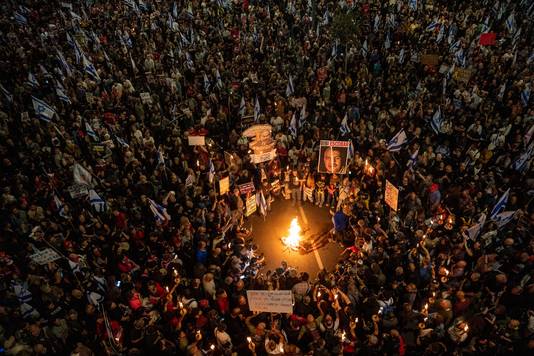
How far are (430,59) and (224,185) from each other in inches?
442

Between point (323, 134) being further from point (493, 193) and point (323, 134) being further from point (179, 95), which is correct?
point (179, 95)

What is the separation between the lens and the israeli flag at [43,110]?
1346 cm

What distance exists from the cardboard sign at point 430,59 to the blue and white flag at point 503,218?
32.2 feet

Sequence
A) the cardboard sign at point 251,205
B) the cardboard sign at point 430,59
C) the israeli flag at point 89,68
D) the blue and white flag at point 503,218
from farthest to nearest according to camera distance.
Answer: the cardboard sign at point 430,59 < the israeli flag at point 89,68 < the cardboard sign at point 251,205 < the blue and white flag at point 503,218

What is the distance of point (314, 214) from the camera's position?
41.3 ft

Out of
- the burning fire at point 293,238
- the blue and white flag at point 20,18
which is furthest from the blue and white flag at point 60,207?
the blue and white flag at point 20,18

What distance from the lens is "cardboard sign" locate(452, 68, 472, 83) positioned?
603 inches

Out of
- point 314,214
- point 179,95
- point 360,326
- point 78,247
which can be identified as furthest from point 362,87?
point 78,247

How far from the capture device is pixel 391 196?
1036 cm

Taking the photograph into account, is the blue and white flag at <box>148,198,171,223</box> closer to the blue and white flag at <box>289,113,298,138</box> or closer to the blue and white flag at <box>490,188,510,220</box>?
the blue and white flag at <box>289,113,298,138</box>

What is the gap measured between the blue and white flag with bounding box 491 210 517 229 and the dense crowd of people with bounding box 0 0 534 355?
0.41 ft

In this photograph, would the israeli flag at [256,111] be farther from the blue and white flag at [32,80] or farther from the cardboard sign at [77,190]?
the blue and white flag at [32,80]

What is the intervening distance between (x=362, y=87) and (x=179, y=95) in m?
7.63

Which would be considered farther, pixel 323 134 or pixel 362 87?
pixel 362 87
